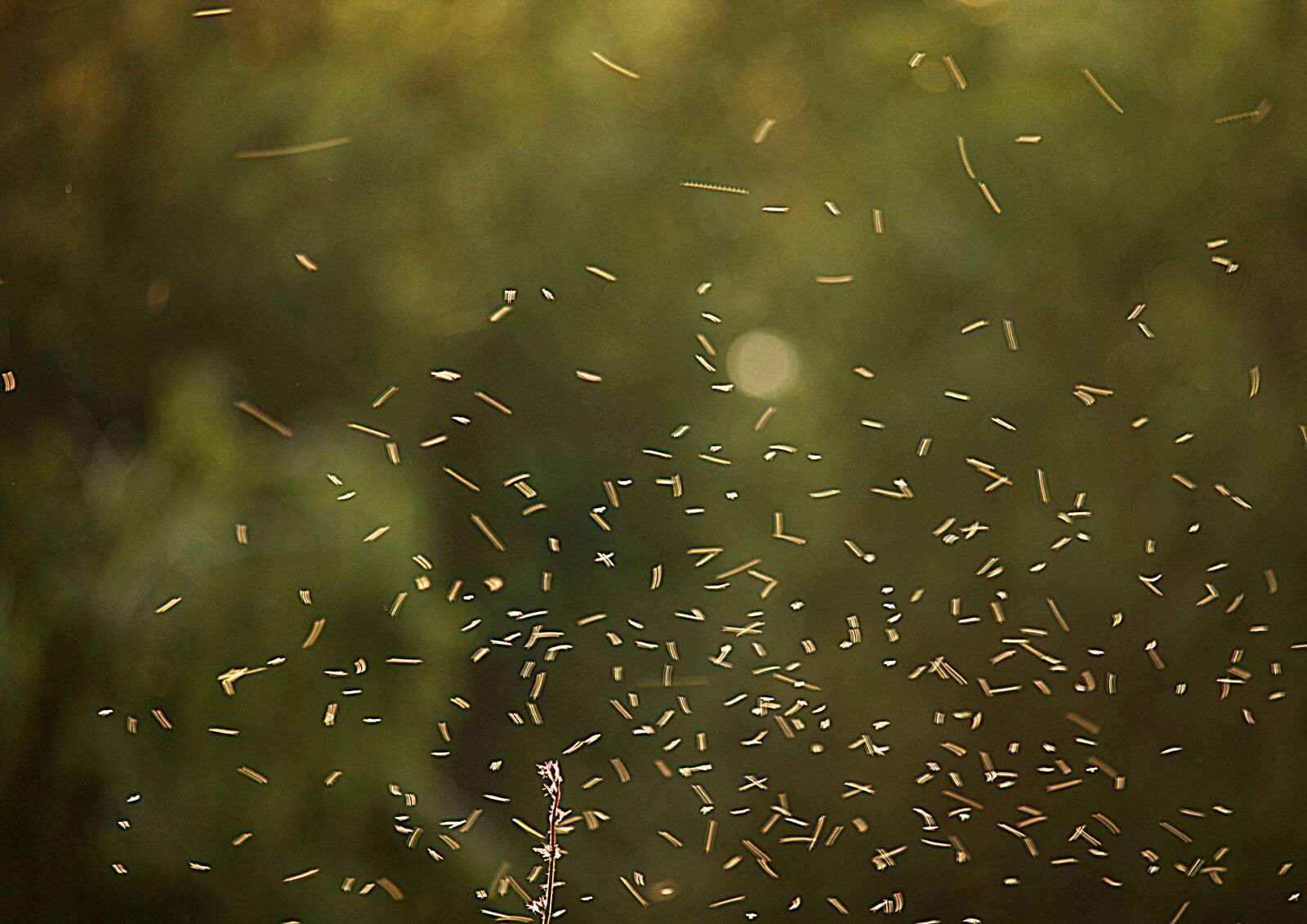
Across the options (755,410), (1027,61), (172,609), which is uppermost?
(1027,61)

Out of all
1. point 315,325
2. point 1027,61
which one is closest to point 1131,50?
point 1027,61

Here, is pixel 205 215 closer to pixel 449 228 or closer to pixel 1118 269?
pixel 449 228

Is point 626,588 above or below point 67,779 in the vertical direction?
above

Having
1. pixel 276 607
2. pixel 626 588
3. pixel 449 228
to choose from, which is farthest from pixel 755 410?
pixel 276 607

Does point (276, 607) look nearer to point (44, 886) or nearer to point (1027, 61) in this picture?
point (44, 886)
